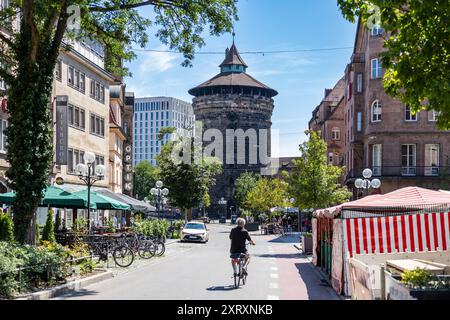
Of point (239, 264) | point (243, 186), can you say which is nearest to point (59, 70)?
point (239, 264)

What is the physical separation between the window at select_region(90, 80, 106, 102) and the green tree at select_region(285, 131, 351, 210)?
53.8 ft

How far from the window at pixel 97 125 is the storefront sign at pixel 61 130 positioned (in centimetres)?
978

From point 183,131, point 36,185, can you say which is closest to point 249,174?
point 183,131

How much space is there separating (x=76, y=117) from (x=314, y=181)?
16.1 meters

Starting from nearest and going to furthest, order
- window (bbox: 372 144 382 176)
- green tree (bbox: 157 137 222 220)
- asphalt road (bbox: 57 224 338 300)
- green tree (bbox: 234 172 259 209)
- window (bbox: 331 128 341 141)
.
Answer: asphalt road (bbox: 57 224 338 300) → window (bbox: 372 144 382 176) → green tree (bbox: 157 137 222 220) → window (bbox: 331 128 341 141) → green tree (bbox: 234 172 259 209)

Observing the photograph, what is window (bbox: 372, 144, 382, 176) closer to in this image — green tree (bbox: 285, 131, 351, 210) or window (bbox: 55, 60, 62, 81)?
green tree (bbox: 285, 131, 351, 210)

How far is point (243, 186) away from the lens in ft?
393

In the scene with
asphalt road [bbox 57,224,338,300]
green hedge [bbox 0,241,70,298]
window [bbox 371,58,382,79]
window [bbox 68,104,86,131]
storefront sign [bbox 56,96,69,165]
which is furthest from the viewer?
window [bbox 371,58,382,79]

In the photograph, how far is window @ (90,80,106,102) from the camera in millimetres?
48331

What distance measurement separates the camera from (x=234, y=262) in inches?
691

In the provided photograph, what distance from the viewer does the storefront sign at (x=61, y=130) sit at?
121ft

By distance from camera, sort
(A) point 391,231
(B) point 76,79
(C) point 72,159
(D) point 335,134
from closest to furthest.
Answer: (A) point 391,231
(C) point 72,159
(B) point 76,79
(D) point 335,134

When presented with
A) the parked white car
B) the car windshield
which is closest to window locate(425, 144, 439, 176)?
the car windshield

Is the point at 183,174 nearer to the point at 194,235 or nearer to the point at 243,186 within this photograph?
the point at 194,235
